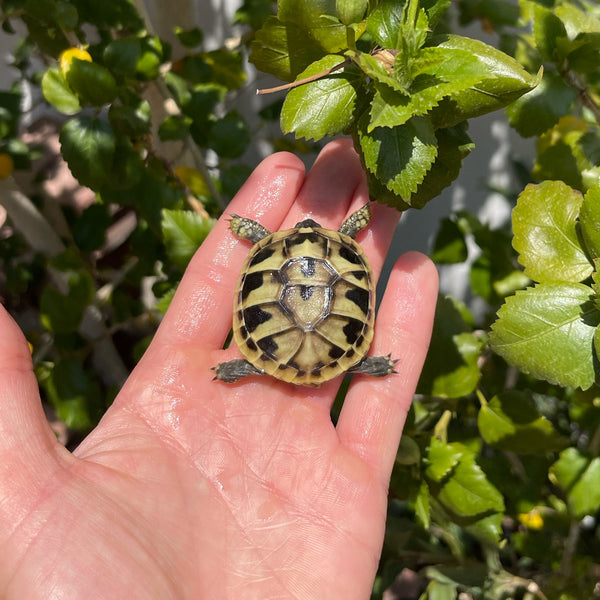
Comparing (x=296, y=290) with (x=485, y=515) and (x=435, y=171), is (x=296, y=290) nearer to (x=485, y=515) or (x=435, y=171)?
(x=435, y=171)

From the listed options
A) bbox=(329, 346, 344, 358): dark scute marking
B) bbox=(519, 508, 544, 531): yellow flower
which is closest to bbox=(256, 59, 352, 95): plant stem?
bbox=(329, 346, 344, 358): dark scute marking

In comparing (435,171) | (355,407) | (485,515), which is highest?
(435,171)

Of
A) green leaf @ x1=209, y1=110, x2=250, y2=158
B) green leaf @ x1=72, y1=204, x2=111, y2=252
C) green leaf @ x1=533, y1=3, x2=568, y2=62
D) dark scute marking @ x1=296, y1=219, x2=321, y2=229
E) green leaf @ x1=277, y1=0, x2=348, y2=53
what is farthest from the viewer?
green leaf @ x1=72, y1=204, x2=111, y2=252

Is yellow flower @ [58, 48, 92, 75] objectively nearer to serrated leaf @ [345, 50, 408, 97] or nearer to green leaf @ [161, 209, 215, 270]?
green leaf @ [161, 209, 215, 270]

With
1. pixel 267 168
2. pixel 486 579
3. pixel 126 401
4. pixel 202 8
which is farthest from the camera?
pixel 202 8

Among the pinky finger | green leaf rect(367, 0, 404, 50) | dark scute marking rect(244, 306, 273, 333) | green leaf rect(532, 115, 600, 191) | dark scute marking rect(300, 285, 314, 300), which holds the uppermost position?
green leaf rect(367, 0, 404, 50)

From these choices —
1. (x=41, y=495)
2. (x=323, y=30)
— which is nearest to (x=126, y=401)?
(x=41, y=495)

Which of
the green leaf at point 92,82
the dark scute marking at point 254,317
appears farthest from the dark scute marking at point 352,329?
the green leaf at point 92,82
